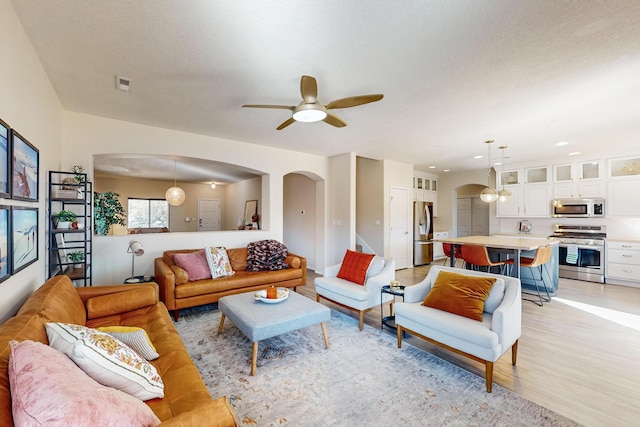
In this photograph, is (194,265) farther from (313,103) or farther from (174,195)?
(174,195)

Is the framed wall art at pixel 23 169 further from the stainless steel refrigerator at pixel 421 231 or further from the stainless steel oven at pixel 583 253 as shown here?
the stainless steel oven at pixel 583 253

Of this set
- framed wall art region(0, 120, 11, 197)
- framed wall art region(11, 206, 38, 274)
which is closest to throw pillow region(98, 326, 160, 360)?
framed wall art region(11, 206, 38, 274)

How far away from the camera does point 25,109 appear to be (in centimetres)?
203

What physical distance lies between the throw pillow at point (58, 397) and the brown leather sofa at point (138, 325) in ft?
0.20

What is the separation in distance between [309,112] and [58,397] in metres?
2.18

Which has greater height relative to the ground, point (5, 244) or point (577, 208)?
point (577, 208)

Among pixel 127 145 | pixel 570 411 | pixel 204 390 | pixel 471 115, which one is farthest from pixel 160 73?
pixel 570 411

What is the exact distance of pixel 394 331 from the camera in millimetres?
3139

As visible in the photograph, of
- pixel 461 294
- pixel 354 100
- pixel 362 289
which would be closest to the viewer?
pixel 354 100

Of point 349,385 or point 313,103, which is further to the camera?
point 313,103

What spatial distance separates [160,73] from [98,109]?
5.02 feet

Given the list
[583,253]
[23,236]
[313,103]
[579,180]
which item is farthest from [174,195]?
[579,180]

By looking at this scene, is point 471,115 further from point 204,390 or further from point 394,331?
point 204,390

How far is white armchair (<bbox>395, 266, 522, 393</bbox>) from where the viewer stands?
2107 millimetres
